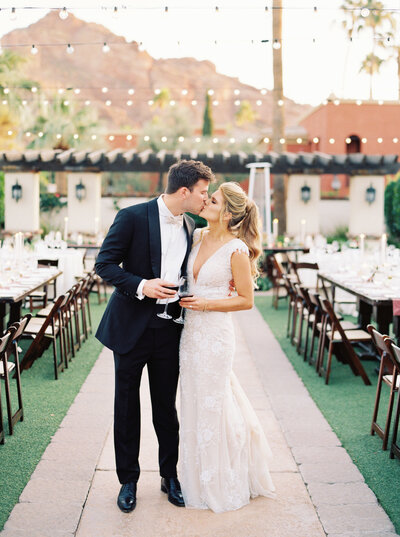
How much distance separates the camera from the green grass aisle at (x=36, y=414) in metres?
3.61

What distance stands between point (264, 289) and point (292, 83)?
1509 cm

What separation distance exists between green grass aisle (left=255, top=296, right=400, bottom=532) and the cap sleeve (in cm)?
155

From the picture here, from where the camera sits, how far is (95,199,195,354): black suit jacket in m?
3.11

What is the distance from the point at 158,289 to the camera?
295 cm

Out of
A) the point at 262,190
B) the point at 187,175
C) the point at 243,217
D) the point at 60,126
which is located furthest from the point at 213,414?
the point at 60,126

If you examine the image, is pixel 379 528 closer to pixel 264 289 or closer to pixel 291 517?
pixel 291 517

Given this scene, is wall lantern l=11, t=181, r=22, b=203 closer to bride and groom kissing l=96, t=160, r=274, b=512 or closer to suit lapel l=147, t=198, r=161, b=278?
bride and groom kissing l=96, t=160, r=274, b=512

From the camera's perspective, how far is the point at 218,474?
3.23 meters

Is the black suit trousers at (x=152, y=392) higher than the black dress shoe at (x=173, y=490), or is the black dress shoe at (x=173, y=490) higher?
the black suit trousers at (x=152, y=392)

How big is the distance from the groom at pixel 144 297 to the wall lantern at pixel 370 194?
43.0 ft

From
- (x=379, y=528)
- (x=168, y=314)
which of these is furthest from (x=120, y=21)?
(x=379, y=528)

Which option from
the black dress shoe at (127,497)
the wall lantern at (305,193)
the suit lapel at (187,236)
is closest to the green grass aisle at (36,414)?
the black dress shoe at (127,497)

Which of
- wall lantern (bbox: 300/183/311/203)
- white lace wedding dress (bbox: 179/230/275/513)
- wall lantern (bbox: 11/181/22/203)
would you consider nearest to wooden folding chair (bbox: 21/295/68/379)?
white lace wedding dress (bbox: 179/230/275/513)

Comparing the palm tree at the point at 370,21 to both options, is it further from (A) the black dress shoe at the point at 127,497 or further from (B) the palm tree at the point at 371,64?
(A) the black dress shoe at the point at 127,497
